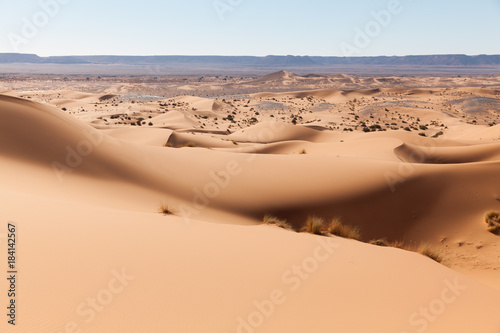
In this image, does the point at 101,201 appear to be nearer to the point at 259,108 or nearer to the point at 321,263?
the point at 321,263

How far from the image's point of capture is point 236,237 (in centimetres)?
618

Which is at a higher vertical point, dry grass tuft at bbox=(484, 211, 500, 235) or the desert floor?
the desert floor

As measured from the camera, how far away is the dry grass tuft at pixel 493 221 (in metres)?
8.76

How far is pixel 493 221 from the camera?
29.5 ft

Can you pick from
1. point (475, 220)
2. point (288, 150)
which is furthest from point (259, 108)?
point (475, 220)

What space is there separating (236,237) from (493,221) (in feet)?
23.2

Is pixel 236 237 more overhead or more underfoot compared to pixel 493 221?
more overhead

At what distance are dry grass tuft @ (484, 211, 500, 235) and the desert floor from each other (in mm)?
46

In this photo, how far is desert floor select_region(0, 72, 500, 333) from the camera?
3.86 m

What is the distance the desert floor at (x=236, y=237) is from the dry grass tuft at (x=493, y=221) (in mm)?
46

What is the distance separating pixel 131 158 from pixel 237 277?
8.13m

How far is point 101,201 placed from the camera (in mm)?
7633

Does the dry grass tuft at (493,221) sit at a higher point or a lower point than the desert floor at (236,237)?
lower

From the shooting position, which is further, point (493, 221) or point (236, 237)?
point (493, 221)
